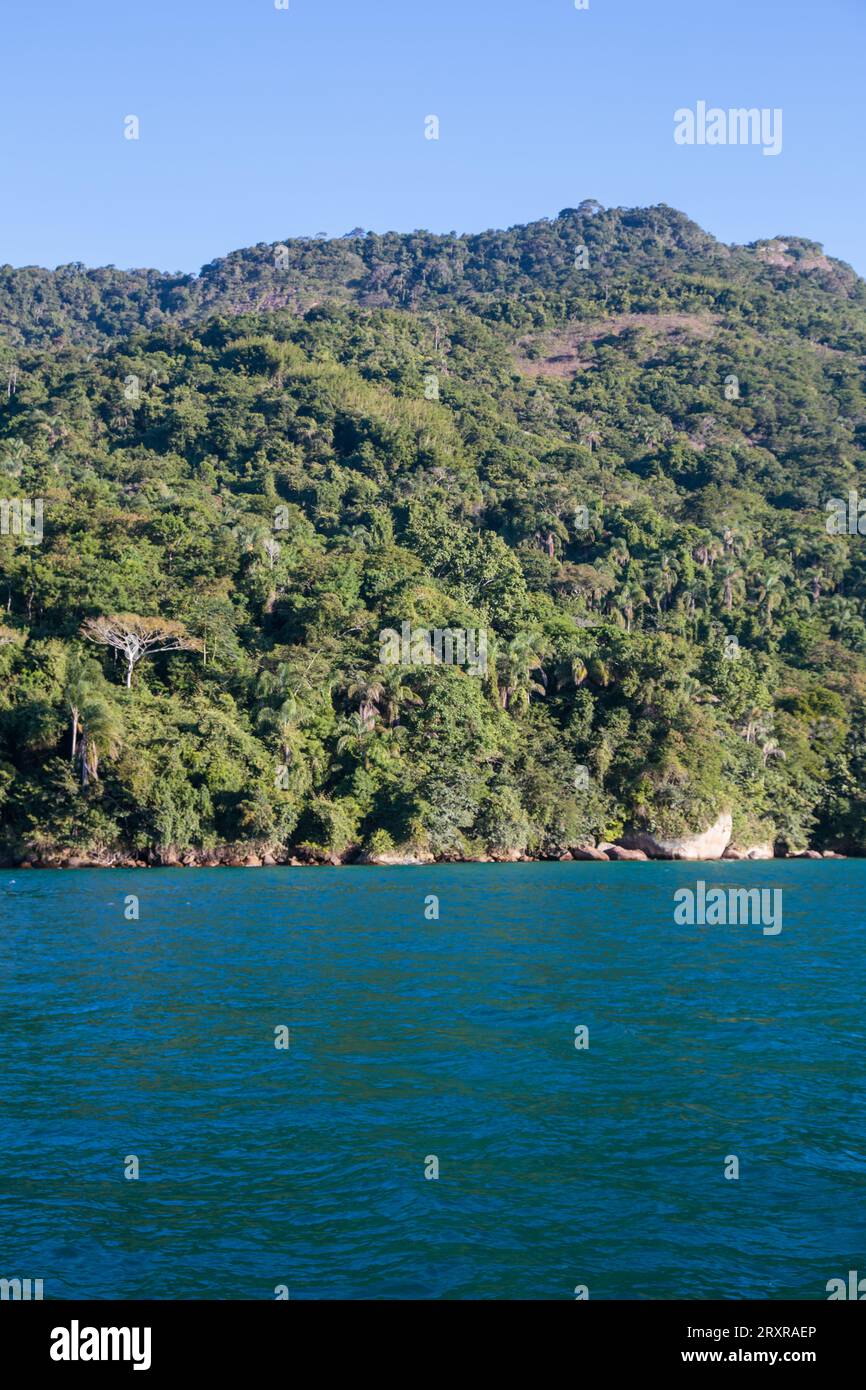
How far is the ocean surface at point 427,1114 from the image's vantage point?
41.8ft

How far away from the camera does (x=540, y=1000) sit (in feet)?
87.2

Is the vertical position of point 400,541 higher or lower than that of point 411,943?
higher

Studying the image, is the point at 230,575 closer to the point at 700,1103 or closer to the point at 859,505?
the point at 700,1103

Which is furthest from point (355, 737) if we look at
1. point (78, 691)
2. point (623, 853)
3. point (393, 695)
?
point (623, 853)

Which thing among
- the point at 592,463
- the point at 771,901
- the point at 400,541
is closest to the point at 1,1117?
A: the point at 771,901

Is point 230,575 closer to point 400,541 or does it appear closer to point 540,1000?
point 400,541

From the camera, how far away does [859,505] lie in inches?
5340

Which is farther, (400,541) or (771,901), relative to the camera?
→ (400,541)

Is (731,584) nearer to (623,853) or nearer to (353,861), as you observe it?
(623,853)

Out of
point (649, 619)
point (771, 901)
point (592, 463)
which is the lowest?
point (771, 901)

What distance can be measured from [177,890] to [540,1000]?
26507 millimetres

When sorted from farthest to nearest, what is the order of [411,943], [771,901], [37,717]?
[37,717] → [771,901] → [411,943]

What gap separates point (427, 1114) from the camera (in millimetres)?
17812
